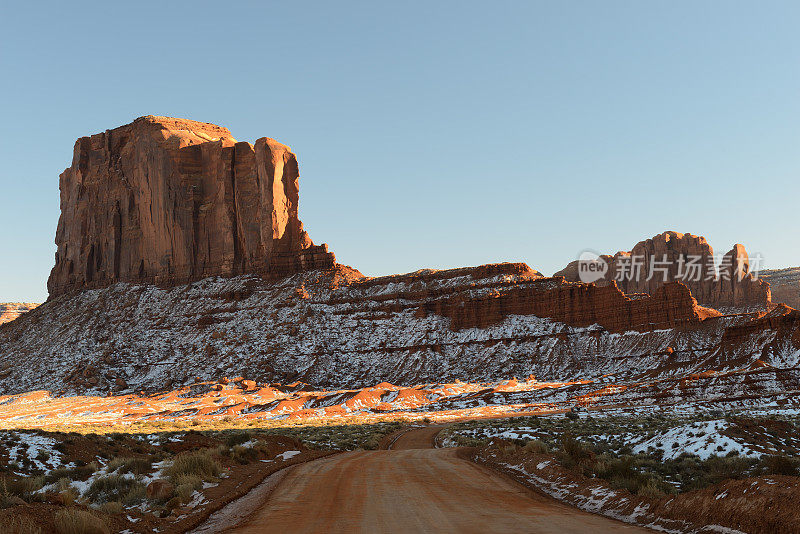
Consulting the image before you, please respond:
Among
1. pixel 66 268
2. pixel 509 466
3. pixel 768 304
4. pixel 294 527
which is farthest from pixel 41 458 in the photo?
pixel 768 304

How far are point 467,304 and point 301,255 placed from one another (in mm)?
29056

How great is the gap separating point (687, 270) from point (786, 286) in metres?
32.0

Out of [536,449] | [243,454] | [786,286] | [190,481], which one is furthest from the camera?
[786,286]

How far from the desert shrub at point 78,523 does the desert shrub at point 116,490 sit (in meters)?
3.46

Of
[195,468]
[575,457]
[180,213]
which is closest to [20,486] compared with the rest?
[195,468]

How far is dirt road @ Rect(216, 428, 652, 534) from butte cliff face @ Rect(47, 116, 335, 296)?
83.0m

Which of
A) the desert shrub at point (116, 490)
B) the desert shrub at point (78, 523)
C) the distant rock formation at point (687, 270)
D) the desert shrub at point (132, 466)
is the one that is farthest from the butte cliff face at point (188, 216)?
the desert shrub at point (78, 523)

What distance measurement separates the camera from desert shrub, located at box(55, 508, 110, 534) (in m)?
8.83

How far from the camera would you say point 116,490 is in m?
13.5

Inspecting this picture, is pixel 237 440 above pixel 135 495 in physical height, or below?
below

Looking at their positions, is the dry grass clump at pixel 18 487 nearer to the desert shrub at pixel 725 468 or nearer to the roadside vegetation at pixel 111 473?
the roadside vegetation at pixel 111 473

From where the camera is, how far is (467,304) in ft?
281

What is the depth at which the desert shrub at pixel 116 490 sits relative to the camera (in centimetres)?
1281

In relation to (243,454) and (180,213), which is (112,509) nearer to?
(243,454)
